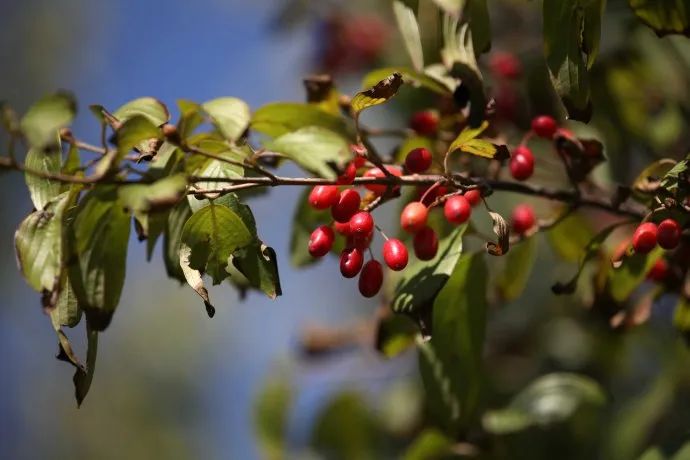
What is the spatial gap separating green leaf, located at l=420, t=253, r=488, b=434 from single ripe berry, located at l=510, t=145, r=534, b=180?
21cm

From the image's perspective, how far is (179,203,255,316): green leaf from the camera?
1.38 metres

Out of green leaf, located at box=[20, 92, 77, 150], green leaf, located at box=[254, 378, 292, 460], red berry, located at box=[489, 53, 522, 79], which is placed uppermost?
green leaf, located at box=[20, 92, 77, 150]

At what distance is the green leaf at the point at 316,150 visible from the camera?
1198mm

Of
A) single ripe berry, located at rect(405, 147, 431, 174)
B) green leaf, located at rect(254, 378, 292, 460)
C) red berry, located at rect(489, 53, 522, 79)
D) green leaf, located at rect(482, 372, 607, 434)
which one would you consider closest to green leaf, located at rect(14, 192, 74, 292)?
single ripe berry, located at rect(405, 147, 431, 174)

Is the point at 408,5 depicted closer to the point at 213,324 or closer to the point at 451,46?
the point at 451,46

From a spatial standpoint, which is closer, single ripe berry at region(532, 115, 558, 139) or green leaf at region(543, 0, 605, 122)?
green leaf at region(543, 0, 605, 122)

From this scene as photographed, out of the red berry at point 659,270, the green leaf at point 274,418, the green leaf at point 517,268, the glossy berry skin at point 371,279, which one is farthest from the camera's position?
the green leaf at point 274,418

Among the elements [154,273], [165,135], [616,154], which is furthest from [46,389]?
[165,135]

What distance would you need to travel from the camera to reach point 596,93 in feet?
7.76

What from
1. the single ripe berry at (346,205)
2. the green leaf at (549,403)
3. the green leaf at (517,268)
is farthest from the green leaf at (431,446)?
the single ripe berry at (346,205)

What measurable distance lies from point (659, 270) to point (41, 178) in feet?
4.09

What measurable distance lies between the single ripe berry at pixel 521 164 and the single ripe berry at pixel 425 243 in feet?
0.89

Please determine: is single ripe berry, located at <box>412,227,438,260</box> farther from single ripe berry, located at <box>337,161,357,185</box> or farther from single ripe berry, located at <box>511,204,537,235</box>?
single ripe berry, located at <box>511,204,537,235</box>

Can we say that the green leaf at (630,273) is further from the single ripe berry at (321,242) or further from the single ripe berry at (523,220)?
the single ripe berry at (321,242)
